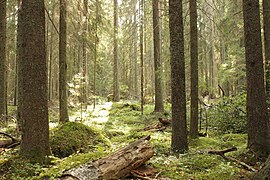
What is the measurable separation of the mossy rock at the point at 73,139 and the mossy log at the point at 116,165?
2410 mm

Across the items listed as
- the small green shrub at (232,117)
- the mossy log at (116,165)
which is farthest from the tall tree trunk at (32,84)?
the small green shrub at (232,117)

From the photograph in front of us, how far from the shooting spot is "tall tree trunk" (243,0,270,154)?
20.9ft

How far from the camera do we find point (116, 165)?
5105 millimetres

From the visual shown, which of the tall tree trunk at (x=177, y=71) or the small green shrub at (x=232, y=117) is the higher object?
the tall tree trunk at (x=177, y=71)

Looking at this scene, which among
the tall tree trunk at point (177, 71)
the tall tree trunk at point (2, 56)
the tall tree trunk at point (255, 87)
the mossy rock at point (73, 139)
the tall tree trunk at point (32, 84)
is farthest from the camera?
the tall tree trunk at point (2, 56)

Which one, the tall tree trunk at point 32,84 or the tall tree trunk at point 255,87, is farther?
the tall tree trunk at point 255,87

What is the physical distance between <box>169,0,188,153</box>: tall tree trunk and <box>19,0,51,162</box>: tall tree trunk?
3.19 m

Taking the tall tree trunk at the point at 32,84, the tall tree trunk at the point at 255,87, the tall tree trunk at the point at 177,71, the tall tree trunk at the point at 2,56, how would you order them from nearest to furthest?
the tall tree trunk at the point at 32,84, the tall tree trunk at the point at 255,87, the tall tree trunk at the point at 177,71, the tall tree trunk at the point at 2,56

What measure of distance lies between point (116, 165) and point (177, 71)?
3.03m

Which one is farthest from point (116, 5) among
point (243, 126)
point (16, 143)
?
point (16, 143)

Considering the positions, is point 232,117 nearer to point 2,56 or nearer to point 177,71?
point 177,71

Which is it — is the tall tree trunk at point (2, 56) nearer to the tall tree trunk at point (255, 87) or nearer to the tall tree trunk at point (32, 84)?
the tall tree trunk at point (32, 84)

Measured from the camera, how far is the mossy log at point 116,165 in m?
4.71

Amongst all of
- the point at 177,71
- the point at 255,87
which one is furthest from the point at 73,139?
the point at 255,87
